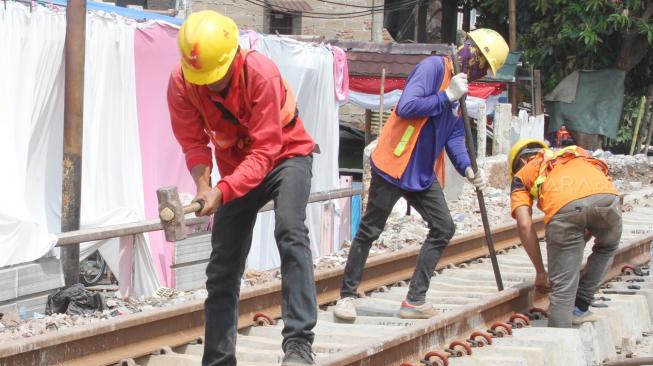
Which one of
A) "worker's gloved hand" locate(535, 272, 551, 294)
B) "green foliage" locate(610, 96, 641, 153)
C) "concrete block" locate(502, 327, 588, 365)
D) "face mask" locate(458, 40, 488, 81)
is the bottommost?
"green foliage" locate(610, 96, 641, 153)

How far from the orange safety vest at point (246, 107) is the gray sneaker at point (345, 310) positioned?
2513 millimetres

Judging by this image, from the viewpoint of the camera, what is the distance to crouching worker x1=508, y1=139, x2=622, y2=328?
779cm

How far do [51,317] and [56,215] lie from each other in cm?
215

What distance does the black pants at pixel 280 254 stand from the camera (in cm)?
560

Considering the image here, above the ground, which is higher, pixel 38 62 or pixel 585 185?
pixel 38 62

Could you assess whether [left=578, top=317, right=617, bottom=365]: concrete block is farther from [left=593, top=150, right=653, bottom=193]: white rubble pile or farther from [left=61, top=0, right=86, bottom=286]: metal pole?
[left=593, top=150, right=653, bottom=193]: white rubble pile

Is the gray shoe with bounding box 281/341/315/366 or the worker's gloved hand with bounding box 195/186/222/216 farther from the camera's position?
the gray shoe with bounding box 281/341/315/366

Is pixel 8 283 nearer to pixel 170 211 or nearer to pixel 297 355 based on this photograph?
pixel 297 355

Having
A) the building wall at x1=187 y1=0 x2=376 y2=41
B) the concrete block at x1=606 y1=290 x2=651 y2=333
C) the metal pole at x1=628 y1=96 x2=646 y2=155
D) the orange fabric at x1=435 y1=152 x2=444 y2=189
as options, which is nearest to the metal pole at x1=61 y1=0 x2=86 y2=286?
the orange fabric at x1=435 y1=152 x2=444 y2=189

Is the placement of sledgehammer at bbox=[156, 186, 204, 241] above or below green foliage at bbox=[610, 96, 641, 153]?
above

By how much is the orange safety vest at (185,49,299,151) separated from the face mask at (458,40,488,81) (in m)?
2.53

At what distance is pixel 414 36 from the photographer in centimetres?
3559

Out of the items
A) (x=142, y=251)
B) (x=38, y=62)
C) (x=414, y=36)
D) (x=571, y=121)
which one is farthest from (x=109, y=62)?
(x=414, y=36)

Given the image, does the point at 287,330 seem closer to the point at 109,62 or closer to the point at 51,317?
the point at 51,317
